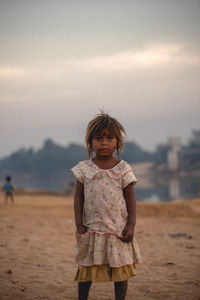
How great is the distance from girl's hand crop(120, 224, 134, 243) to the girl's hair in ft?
2.16

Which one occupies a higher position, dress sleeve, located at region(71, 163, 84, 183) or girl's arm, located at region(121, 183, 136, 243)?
dress sleeve, located at region(71, 163, 84, 183)

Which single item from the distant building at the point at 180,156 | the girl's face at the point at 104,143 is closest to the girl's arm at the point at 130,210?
the girl's face at the point at 104,143

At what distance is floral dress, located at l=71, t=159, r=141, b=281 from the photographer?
2.92 meters

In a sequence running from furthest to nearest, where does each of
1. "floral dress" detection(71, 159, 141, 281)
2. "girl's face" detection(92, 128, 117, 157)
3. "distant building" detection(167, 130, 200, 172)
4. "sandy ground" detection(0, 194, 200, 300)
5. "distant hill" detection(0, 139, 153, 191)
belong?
"distant hill" detection(0, 139, 153, 191) < "distant building" detection(167, 130, 200, 172) < "sandy ground" detection(0, 194, 200, 300) < "girl's face" detection(92, 128, 117, 157) < "floral dress" detection(71, 159, 141, 281)

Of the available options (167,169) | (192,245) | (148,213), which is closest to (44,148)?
(167,169)

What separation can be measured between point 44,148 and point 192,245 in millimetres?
74626

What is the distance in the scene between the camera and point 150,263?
5.55m

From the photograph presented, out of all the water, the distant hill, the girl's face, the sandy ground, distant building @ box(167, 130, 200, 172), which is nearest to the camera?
the girl's face

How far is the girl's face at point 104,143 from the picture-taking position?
3.04 metres

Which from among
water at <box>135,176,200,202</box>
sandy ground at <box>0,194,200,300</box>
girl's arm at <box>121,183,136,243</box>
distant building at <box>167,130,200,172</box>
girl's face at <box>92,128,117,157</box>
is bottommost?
sandy ground at <box>0,194,200,300</box>

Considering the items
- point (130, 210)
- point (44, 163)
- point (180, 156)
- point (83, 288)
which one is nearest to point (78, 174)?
point (130, 210)

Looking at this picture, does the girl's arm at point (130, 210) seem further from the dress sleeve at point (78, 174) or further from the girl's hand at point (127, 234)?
the dress sleeve at point (78, 174)

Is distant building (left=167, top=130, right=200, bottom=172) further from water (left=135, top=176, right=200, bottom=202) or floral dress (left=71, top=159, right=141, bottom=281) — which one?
floral dress (left=71, top=159, right=141, bottom=281)

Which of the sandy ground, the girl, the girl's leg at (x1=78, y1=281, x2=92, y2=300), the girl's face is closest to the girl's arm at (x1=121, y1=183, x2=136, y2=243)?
the girl
